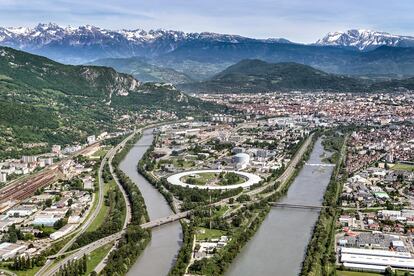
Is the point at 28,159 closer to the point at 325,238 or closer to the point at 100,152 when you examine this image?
the point at 100,152

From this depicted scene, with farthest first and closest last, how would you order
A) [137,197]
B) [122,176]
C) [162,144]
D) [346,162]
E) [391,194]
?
[162,144], [346,162], [122,176], [391,194], [137,197]

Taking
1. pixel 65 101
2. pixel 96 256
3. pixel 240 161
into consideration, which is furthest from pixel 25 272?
pixel 65 101

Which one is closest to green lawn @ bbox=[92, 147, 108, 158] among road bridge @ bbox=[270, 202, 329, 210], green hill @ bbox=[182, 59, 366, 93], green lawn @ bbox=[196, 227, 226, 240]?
road bridge @ bbox=[270, 202, 329, 210]

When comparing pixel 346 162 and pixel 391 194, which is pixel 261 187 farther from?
pixel 346 162

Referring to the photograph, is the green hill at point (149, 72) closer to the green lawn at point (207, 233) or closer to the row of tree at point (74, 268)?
the green lawn at point (207, 233)

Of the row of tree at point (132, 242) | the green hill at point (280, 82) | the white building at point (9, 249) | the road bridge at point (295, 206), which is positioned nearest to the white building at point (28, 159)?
the row of tree at point (132, 242)

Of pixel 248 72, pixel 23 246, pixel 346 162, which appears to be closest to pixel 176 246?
pixel 23 246
